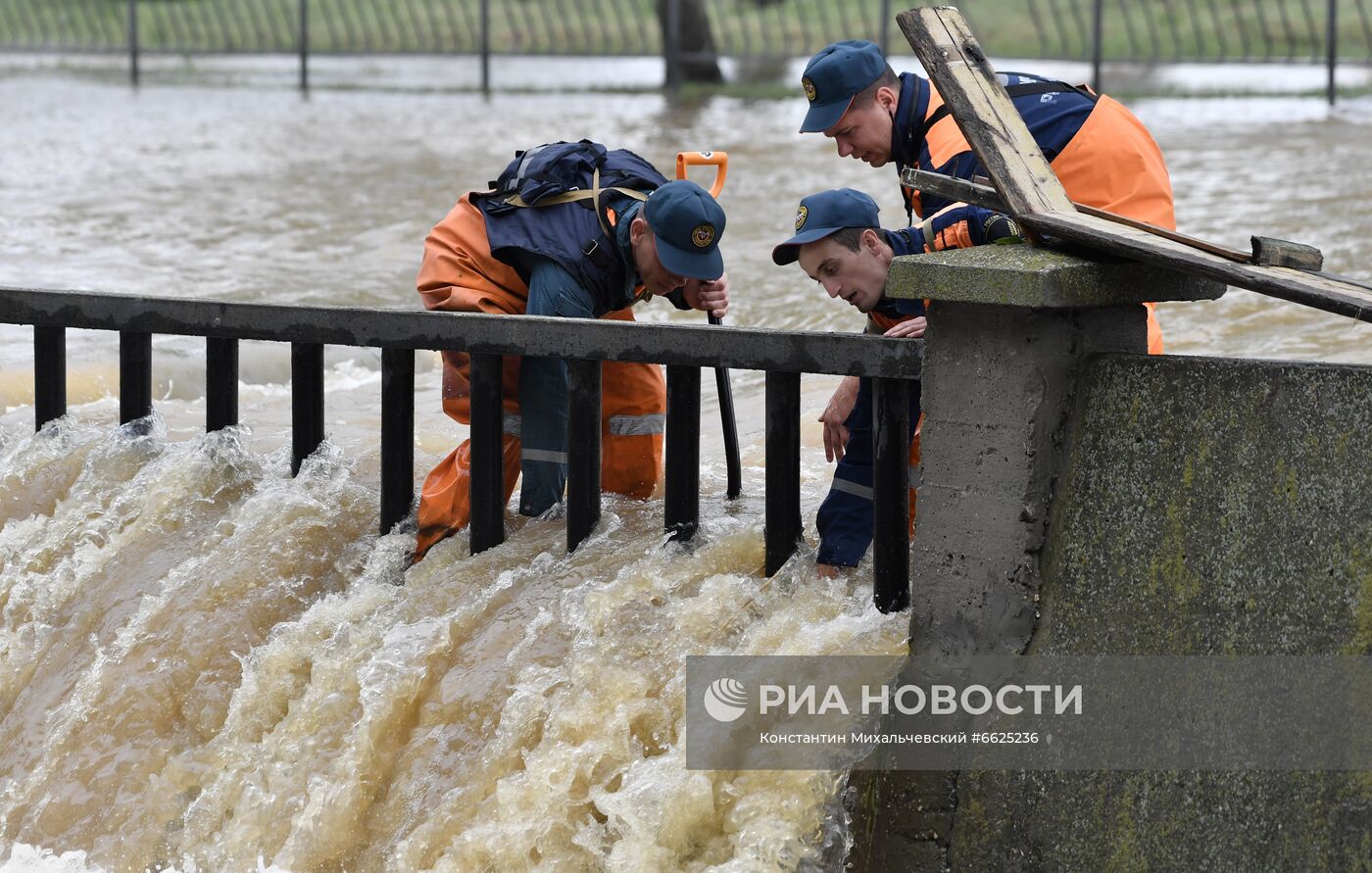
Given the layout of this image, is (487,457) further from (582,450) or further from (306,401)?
(306,401)

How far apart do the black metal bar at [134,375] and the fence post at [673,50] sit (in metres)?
14.2

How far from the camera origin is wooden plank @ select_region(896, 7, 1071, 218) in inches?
147

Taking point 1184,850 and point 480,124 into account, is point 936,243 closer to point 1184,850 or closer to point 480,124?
point 1184,850

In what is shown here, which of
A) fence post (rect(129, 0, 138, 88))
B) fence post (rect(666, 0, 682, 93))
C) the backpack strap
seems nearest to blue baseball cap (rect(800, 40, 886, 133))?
the backpack strap

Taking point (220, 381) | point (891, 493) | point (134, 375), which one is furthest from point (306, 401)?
point (891, 493)

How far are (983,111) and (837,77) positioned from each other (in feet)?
2.25

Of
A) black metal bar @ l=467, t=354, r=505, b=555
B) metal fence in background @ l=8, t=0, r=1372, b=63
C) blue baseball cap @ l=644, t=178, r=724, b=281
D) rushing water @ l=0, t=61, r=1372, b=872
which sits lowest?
rushing water @ l=0, t=61, r=1372, b=872

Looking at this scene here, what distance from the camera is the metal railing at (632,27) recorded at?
1967cm

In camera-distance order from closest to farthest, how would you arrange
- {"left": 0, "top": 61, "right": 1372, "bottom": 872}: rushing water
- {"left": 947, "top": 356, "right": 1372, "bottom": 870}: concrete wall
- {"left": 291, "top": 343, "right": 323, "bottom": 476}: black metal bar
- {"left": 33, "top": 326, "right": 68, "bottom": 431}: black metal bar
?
{"left": 947, "top": 356, "right": 1372, "bottom": 870}: concrete wall, {"left": 0, "top": 61, "right": 1372, "bottom": 872}: rushing water, {"left": 291, "top": 343, "right": 323, "bottom": 476}: black metal bar, {"left": 33, "top": 326, "right": 68, "bottom": 431}: black metal bar

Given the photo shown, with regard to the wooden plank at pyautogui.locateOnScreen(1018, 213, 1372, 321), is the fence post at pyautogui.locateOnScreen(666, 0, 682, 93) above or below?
above

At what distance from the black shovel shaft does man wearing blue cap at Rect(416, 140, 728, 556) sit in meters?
0.21

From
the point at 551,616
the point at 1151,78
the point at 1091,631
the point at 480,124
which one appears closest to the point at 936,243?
the point at 1091,631

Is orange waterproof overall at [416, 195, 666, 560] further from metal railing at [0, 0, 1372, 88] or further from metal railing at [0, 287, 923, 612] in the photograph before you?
metal railing at [0, 0, 1372, 88]

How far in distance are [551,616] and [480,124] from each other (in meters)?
12.7
